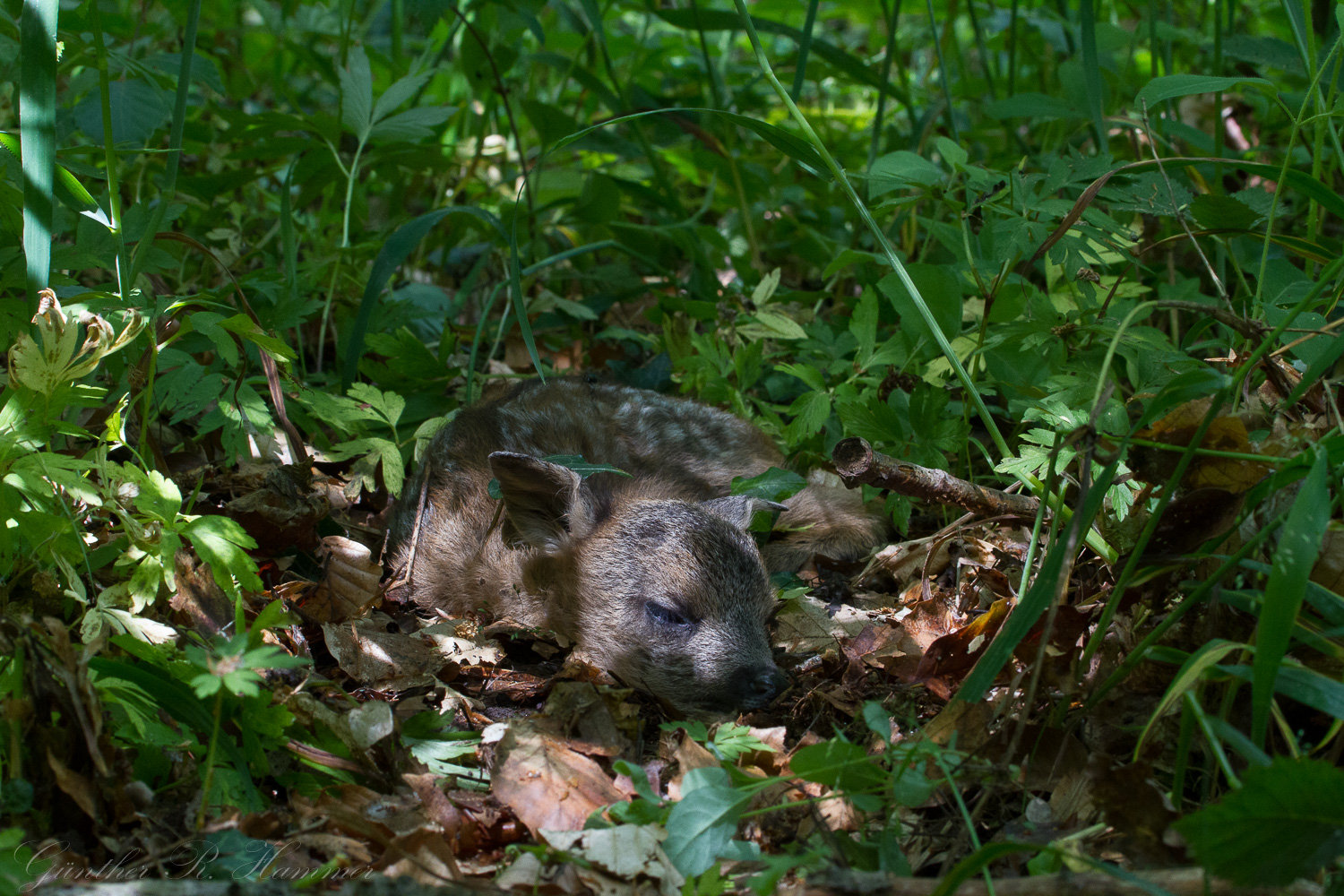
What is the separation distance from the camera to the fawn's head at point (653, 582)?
11.6 feet

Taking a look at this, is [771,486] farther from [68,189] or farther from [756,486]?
[68,189]

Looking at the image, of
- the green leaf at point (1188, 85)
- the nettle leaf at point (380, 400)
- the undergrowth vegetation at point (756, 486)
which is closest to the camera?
the undergrowth vegetation at point (756, 486)

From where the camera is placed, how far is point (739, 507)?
416 cm

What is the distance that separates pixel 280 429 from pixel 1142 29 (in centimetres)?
552

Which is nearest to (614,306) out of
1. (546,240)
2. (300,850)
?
(546,240)

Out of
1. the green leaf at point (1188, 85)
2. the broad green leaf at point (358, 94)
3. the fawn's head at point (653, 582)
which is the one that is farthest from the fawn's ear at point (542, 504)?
the green leaf at point (1188, 85)

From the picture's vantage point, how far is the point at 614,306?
263 inches

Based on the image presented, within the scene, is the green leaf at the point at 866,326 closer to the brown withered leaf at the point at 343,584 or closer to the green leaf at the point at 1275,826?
the brown withered leaf at the point at 343,584

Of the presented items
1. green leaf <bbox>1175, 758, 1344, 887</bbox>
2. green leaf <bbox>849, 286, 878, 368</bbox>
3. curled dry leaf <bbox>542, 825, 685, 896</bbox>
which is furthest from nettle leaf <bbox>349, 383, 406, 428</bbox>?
green leaf <bbox>1175, 758, 1344, 887</bbox>

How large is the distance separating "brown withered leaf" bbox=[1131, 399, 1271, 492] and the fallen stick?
523 mm

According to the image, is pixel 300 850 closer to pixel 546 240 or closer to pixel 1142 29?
pixel 546 240

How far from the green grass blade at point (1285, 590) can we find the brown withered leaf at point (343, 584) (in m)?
2.72

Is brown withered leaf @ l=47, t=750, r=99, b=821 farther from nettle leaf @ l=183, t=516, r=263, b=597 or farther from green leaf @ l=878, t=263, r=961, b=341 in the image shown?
green leaf @ l=878, t=263, r=961, b=341

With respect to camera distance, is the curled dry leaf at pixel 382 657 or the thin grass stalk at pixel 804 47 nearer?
the curled dry leaf at pixel 382 657
